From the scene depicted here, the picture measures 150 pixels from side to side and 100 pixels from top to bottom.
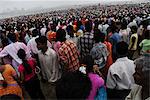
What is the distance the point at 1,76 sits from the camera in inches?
221

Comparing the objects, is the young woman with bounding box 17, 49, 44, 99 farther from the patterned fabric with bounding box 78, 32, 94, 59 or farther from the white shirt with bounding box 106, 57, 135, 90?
the white shirt with bounding box 106, 57, 135, 90

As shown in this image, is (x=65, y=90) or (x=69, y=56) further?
(x=69, y=56)

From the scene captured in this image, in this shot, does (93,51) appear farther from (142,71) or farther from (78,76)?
(142,71)

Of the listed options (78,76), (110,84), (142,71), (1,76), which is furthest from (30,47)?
(142,71)

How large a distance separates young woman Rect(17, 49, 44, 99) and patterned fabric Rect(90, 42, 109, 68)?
1085mm

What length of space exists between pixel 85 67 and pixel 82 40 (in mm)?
2689

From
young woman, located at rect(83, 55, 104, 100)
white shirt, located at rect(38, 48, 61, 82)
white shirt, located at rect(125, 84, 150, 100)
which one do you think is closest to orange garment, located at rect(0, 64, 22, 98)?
white shirt, located at rect(38, 48, 61, 82)

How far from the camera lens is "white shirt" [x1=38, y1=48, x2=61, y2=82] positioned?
635cm

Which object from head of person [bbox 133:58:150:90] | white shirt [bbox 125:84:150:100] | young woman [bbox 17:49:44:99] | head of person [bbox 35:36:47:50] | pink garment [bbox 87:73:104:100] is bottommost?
young woman [bbox 17:49:44:99]

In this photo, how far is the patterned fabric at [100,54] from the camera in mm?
6541

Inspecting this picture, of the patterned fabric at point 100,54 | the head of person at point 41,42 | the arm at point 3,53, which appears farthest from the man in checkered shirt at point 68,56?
the arm at point 3,53

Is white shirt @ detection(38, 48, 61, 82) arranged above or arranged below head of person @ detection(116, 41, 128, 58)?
below

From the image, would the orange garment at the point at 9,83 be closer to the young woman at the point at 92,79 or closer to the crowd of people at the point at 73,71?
the crowd of people at the point at 73,71

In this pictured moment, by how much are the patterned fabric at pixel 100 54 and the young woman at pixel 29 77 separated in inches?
42.7
